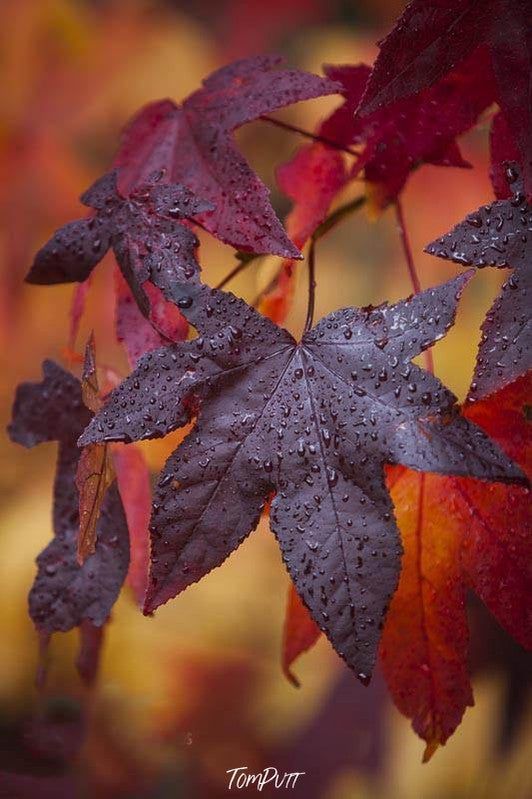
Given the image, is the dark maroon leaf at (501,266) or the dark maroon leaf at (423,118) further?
the dark maroon leaf at (423,118)

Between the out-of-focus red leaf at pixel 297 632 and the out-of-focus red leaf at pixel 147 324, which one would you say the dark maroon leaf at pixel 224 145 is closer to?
the out-of-focus red leaf at pixel 147 324

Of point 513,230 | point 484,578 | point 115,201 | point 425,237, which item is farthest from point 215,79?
point 425,237

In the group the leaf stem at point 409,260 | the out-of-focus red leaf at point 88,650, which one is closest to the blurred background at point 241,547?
the out-of-focus red leaf at point 88,650
